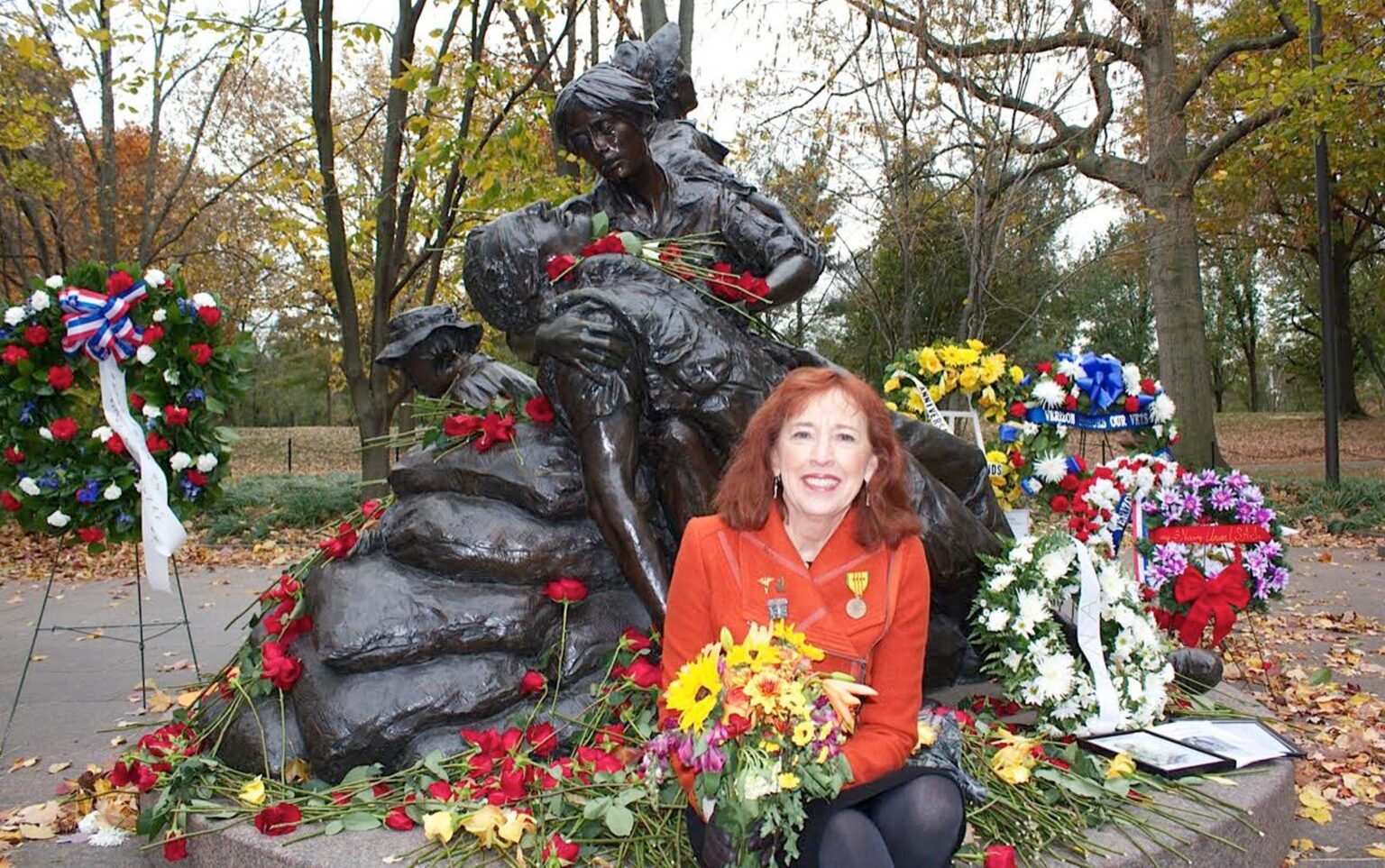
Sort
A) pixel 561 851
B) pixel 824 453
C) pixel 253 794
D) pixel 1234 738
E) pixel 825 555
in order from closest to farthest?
pixel 824 453
pixel 825 555
pixel 561 851
pixel 253 794
pixel 1234 738

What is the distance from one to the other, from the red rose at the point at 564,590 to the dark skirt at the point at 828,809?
4.33 feet

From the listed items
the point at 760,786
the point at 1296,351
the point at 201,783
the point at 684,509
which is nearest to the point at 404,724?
the point at 201,783

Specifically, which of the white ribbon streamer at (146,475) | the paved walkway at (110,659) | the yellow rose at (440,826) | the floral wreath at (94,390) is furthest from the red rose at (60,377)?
the yellow rose at (440,826)

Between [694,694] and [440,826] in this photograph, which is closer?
[694,694]

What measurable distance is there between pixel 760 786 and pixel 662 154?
3213 mm


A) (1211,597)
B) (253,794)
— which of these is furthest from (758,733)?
(1211,597)

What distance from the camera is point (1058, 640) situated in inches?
135

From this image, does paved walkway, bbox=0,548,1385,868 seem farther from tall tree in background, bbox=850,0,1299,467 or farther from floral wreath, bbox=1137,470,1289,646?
tall tree in background, bbox=850,0,1299,467

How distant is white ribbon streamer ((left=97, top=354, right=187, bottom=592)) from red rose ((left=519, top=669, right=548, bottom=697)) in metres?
1.85

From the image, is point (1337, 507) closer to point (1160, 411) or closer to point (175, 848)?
point (1160, 411)

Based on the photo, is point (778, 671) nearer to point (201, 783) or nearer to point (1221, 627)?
point (201, 783)

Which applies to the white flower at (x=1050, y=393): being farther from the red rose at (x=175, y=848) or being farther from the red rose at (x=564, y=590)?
the red rose at (x=175, y=848)

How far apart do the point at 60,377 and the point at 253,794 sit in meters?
2.27

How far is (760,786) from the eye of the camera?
181 centimetres
